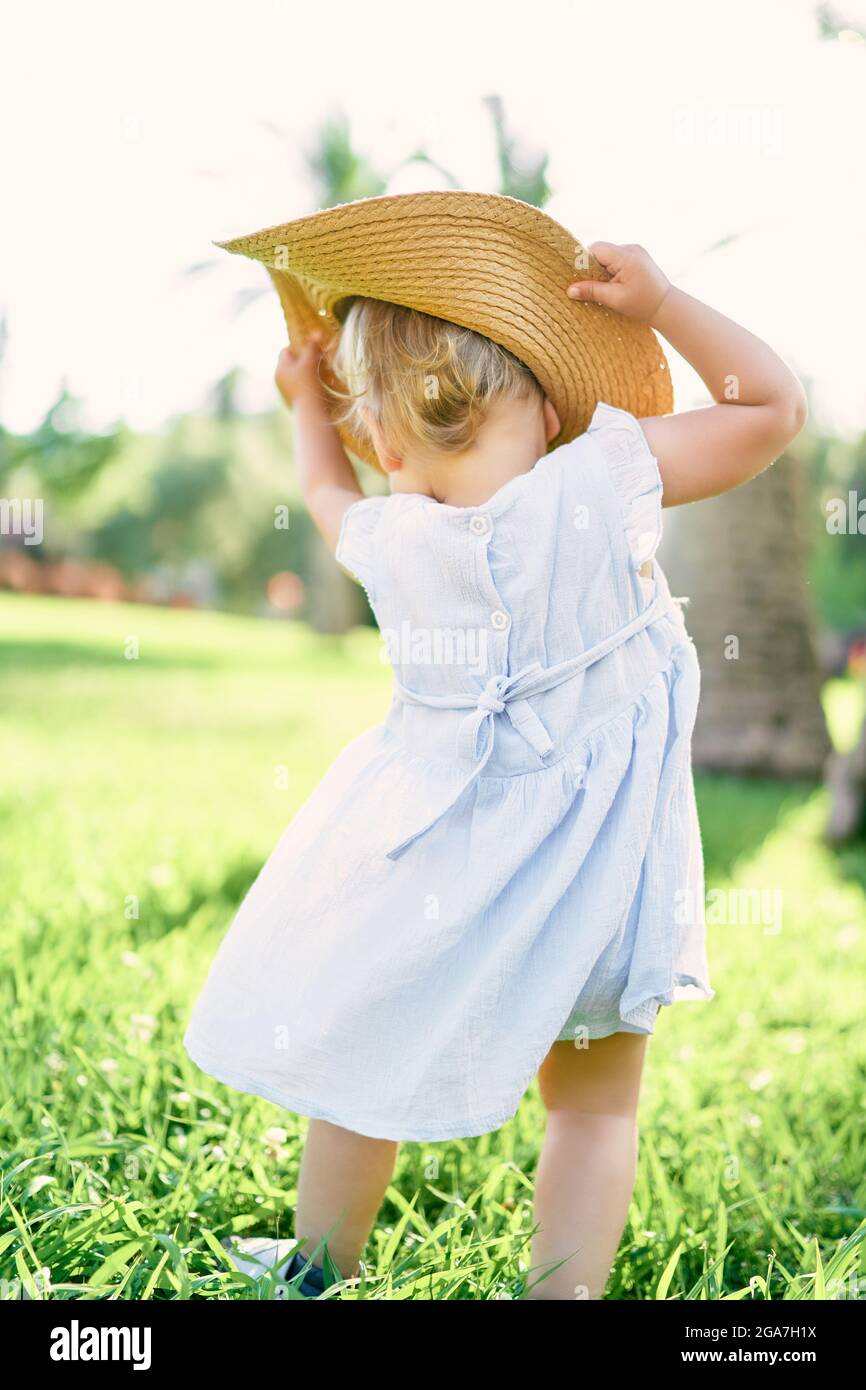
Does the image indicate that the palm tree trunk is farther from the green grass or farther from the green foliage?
the green foliage

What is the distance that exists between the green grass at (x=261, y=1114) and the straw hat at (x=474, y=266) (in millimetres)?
1275

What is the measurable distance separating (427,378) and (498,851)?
68 cm

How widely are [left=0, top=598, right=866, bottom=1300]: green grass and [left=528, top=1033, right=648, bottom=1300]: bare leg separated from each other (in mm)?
86

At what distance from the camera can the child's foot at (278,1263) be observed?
1809mm

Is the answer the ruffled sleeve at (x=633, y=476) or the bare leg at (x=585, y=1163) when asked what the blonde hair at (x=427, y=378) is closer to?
the ruffled sleeve at (x=633, y=476)

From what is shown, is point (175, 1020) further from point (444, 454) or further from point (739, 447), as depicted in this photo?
point (739, 447)

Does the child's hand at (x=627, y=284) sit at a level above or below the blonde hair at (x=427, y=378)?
above

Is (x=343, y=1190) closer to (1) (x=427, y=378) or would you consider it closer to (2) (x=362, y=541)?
(2) (x=362, y=541)

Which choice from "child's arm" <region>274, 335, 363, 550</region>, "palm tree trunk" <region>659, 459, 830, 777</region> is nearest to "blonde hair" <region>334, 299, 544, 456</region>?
"child's arm" <region>274, 335, 363, 550</region>

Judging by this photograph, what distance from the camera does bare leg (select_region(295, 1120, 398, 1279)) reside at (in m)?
1.87

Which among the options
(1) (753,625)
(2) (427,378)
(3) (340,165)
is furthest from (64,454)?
(2) (427,378)

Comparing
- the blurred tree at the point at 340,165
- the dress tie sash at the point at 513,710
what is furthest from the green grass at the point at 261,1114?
the blurred tree at the point at 340,165

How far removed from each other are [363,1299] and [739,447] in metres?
1.30

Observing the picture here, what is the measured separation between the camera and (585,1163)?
1.83 m
